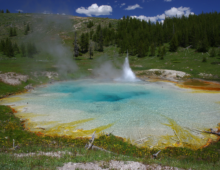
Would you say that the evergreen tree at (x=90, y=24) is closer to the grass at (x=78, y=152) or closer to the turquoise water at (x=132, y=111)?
the turquoise water at (x=132, y=111)

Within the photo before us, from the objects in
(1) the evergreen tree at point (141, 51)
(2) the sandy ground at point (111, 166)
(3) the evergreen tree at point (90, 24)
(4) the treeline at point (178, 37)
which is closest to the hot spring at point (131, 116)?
(2) the sandy ground at point (111, 166)

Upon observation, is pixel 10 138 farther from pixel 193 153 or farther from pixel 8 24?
pixel 8 24

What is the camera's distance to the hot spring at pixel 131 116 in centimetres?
1261

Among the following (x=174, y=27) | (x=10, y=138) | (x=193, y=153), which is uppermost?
(x=174, y=27)

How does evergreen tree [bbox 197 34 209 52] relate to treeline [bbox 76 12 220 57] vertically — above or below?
below

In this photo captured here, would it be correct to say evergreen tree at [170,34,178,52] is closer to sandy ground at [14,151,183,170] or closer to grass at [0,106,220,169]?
grass at [0,106,220,169]

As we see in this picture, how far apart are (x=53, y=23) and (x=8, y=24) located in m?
99.7

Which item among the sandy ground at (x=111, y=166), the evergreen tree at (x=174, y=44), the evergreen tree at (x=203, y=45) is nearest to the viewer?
the sandy ground at (x=111, y=166)

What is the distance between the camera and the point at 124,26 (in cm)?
10975

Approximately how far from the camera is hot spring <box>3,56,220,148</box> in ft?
41.4

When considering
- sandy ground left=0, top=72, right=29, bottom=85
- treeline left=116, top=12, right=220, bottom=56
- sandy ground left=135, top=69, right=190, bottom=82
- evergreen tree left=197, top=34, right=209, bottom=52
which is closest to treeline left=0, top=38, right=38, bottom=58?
sandy ground left=0, top=72, right=29, bottom=85

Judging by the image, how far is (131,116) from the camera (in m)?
16.2

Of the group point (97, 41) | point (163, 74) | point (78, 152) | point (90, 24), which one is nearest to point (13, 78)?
point (78, 152)

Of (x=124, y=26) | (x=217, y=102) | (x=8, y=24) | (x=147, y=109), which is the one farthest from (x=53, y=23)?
(x=8, y=24)
